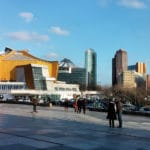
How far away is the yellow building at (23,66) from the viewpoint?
159250mm

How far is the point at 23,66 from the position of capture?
163375 millimetres

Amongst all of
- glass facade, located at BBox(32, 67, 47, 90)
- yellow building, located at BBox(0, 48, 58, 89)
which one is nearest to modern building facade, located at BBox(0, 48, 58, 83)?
yellow building, located at BBox(0, 48, 58, 89)

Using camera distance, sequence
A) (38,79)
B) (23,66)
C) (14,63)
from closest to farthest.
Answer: (38,79) → (23,66) → (14,63)

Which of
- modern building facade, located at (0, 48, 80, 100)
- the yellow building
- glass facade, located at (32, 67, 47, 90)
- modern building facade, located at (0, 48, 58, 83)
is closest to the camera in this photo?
modern building facade, located at (0, 48, 80, 100)

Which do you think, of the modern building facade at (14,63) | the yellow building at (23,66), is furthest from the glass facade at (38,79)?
the modern building facade at (14,63)

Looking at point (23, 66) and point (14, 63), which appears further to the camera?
point (14, 63)

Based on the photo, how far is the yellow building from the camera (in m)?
159

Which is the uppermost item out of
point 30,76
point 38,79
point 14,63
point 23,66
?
point 14,63

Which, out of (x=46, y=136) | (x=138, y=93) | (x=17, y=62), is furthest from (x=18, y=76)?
(x=46, y=136)

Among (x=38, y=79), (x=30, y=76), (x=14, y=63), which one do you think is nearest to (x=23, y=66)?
(x=30, y=76)

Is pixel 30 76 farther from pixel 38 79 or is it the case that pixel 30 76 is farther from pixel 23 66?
pixel 23 66

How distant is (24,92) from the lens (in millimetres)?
146875

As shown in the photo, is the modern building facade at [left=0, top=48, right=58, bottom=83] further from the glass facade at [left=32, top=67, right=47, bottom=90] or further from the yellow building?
the glass facade at [left=32, top=67, right=47, bottom=90]

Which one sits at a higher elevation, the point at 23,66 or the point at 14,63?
the point at 14,63
